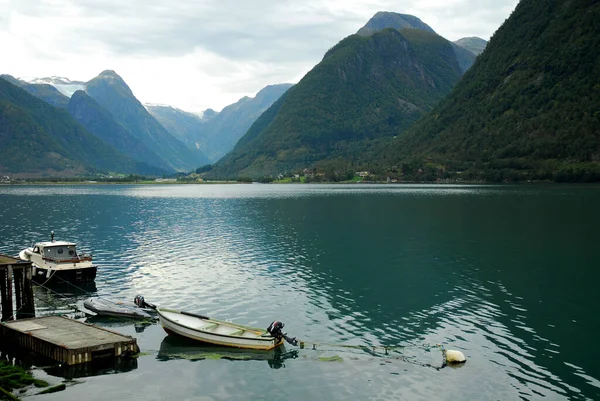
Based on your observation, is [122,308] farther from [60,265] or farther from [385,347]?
[385,347]

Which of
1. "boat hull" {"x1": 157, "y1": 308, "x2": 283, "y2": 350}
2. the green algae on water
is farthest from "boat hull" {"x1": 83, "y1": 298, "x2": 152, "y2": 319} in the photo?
the green algae on water

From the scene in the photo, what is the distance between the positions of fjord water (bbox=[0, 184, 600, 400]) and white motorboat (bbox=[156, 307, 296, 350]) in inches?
38.3

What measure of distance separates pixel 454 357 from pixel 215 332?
17.2 metres

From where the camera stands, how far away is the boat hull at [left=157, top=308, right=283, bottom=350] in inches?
1441

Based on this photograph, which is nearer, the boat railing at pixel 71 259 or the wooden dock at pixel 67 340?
the wooden dock at pixel 67 340

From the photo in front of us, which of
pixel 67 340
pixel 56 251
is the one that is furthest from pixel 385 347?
pixel 56 251

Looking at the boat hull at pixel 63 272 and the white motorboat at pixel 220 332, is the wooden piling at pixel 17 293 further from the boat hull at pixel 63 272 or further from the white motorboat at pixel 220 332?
the boat hull at pixel 63 272

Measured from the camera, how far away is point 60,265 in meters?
56.7

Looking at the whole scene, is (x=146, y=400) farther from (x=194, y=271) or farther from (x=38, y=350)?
(x=194, y=271)

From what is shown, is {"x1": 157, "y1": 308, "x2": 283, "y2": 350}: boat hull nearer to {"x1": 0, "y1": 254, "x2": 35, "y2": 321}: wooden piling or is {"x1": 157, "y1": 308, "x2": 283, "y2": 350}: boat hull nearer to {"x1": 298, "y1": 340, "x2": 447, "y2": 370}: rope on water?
{"x1": 298, "y1": 340, "x2": 447, "y2": 370}: rope on water

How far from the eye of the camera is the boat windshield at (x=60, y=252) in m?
58.1

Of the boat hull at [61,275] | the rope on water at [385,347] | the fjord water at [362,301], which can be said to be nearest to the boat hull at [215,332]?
the fjord water at [362,301]

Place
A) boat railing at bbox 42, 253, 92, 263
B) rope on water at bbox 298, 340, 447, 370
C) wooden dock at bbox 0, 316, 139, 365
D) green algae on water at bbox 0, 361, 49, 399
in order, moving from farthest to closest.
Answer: boat railing at bbox 42, 253, 92, 263
rope on water at bbox 298, 340, 447, 370
wooden dock at bbox 0, 316, 139, 365
green algae on water at bbox 0, 361, 49, 399

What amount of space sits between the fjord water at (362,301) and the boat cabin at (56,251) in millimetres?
4508
